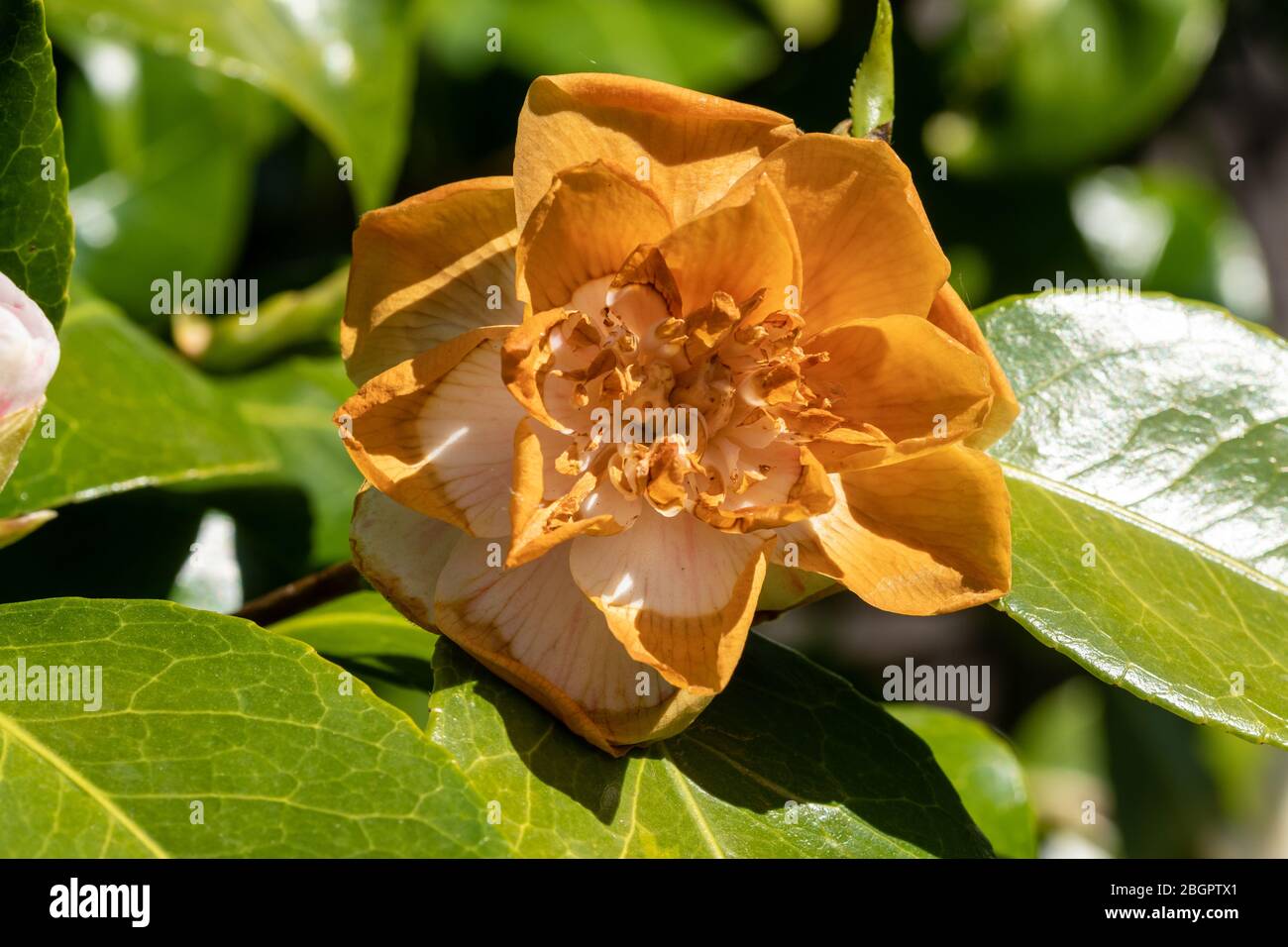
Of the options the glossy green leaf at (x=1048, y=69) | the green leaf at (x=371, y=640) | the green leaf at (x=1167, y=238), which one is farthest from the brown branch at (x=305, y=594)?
the green leaf at (x=1167, y=238)

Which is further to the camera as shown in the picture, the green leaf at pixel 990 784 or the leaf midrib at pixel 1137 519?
the green leaf at pixel 990 784

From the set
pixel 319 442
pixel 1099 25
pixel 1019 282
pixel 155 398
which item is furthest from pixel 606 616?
pixel 1099 25

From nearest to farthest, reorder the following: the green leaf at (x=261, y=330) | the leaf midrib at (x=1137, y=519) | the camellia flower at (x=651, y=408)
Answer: the camellia flower at (x=651, y=408) → the leaf midrib at (x=1137, y=519) → the green leaf at (x=261, y=330)

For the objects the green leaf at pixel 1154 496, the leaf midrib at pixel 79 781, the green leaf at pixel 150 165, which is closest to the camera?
the leaf midrib at pixel 79 781

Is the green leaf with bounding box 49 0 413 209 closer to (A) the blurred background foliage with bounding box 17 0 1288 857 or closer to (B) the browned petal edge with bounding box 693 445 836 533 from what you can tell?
(A) the blurred background foliage with bounding box 17 0 1288 857

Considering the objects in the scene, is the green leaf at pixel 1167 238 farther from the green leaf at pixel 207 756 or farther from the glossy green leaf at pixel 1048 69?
the green leaf at pixel 207 756

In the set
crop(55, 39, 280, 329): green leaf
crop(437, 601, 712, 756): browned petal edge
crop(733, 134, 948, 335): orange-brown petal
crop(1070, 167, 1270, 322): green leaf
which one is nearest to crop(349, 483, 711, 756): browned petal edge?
crop(437, 601, 712, 756): browned petal edge

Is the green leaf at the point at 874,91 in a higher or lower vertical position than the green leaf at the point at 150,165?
higher

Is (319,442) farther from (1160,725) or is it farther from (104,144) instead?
(1160,725)
